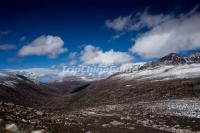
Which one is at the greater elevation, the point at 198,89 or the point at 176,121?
the point at 198,89

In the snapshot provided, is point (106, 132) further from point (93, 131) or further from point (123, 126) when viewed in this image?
point (123, 126)

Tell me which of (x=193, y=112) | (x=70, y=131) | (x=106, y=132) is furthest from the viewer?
(x=193, y=112)

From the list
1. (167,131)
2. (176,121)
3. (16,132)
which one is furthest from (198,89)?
(16,132)

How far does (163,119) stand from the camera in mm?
38000

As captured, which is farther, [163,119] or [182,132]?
[163,119]

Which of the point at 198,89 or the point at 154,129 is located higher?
the point at 198,89

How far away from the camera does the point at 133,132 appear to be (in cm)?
3045

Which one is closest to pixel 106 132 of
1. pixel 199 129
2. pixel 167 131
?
pixel 167 131

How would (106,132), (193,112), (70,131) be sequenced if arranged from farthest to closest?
(193,112)
(106,132)
(70,131)

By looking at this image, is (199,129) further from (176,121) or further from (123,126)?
(123,126)

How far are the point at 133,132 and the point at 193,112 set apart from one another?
14.6 m

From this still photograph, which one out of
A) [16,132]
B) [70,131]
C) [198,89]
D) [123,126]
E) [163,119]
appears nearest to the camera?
[16,132]

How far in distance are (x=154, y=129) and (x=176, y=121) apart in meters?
5.17

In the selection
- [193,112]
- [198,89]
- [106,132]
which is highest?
[198,89]
